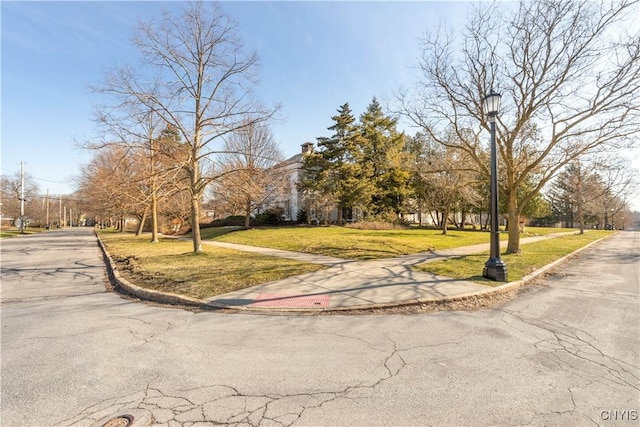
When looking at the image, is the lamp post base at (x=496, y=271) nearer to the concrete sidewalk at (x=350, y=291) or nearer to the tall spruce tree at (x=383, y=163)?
the concrete sidewalk at (x=350, y=291)

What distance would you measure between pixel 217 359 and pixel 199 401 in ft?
2.87

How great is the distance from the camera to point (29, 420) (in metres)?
2.60

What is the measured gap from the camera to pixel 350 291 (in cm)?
690

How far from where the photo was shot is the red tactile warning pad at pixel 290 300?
5.94 metres

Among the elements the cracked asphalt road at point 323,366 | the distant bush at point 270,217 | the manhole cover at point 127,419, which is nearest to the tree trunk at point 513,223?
the cracked asphalt road at point 323,366

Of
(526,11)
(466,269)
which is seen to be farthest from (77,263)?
(526,11)

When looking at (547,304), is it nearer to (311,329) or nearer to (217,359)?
(311,329)

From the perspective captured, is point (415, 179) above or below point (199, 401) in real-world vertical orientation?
above

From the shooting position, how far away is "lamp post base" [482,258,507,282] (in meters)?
8.04

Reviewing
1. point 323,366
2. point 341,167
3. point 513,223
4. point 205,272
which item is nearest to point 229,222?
point 341,167

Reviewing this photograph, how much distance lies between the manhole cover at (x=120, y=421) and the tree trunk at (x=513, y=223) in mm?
14740

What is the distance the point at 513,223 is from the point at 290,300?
461 inches

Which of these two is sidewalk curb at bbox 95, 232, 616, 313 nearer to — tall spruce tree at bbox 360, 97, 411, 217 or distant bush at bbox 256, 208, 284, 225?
tall spruce tree at bbox 360, 97, 411, 217

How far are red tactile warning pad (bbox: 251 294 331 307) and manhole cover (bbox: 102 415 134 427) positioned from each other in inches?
131
